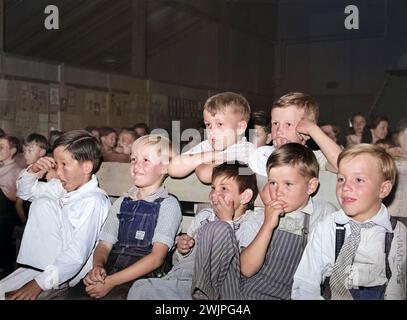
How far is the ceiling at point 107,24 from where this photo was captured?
1.56 metres

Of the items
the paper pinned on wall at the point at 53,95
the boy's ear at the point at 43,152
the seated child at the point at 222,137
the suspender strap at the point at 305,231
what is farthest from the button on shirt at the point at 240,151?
the paper pinned on wall at the point at 53,95

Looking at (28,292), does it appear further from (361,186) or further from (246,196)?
(361,186)

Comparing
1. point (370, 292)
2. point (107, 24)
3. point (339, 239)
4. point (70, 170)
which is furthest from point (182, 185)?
point (107, 24)

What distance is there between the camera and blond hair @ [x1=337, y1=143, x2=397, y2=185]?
3.48 feet

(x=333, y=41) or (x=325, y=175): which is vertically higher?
(x=333, y=41)

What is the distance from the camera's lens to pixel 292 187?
111 centimetres

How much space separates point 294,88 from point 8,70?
3.08ft

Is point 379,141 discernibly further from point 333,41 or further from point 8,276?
point 8,276

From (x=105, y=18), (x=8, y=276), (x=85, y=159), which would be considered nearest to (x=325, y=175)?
(x=85, y=159)

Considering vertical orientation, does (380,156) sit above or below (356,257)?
above

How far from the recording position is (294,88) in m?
1.33

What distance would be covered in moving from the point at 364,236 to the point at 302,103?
363 millimetres
